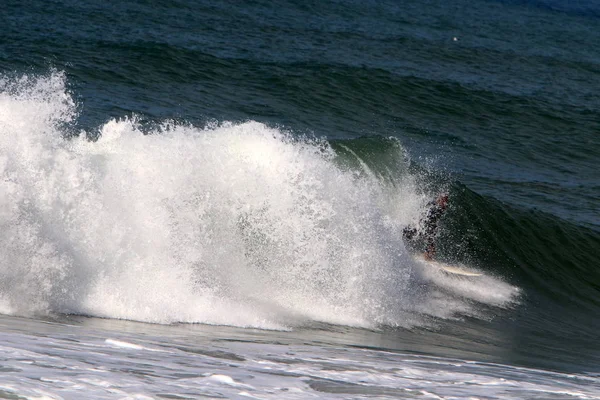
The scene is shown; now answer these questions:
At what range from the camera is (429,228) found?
47.5 ft

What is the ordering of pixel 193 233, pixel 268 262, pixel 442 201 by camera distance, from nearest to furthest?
pixel 193 233, pixel 268 262, pixel 442 201

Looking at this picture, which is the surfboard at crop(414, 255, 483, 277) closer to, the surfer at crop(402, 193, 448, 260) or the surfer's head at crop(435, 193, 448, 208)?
the surfer at crop(402, 193, 448, 260)

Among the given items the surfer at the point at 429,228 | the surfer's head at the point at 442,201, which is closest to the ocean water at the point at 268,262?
the surfer at the point at 429,228

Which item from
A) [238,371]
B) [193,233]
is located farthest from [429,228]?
[238,371]

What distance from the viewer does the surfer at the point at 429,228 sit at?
13.9 m

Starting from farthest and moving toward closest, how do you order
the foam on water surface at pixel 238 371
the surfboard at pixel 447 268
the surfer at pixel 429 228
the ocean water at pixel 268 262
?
the surfer at pixel 429 228 < the surfboard at pixel 447 268 < the ocean water at pixel 268 262 < the foam on water surface at pixel 238 371

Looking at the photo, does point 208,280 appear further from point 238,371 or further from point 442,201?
point 442,201

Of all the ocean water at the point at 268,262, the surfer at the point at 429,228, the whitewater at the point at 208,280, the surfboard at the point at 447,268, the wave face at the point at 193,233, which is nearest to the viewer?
the whitewater at the point at 208,280

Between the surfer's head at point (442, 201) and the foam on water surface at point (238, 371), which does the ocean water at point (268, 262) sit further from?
the surfer's head at point (442, 201)

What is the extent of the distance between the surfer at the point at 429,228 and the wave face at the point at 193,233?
1351mm

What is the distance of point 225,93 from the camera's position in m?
25.9

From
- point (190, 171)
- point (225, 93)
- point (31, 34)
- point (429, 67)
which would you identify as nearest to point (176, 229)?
point (190, 171)

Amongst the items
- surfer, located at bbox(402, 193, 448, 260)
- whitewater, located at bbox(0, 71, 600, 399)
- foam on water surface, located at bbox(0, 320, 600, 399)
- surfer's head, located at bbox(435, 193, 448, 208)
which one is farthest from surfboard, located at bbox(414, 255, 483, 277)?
foam on water surface, located at bbox(0, 320, 600, 399)

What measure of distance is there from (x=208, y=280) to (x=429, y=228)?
229 inches
